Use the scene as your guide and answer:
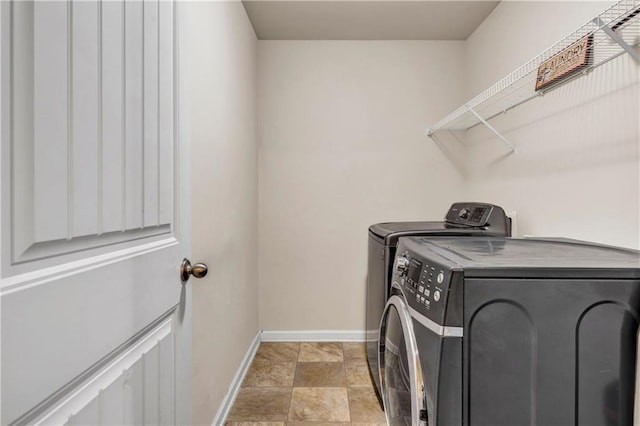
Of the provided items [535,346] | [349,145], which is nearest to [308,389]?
[535,346]

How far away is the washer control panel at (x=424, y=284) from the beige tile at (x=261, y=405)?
116cm

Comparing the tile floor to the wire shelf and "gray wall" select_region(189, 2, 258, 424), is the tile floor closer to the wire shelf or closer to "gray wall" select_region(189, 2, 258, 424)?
"gray wall" select_region(189, 2, 258, 424)

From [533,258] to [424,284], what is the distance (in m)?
0.33

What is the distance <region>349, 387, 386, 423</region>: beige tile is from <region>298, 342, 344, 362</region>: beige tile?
0.43 metres

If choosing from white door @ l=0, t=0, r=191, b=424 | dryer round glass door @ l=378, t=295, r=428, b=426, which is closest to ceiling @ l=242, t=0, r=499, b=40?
white door @ l=0, t=0, r=191, b=424

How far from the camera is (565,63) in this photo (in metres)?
1.45

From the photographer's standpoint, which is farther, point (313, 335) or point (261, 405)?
point (313, 335)

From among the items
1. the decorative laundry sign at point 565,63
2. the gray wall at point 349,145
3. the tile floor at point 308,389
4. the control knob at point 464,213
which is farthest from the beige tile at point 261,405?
the decorative laundry sign at point 565,63

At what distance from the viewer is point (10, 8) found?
0.42 meters

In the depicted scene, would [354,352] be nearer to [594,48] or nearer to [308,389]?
[308,389]

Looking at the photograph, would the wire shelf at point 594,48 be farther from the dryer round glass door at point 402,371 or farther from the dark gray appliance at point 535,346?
the dryer round glass door at point 402,371

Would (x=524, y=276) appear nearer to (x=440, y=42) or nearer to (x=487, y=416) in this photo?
(x=487, y=416)

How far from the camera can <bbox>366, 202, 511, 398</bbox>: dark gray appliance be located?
5.95 ft

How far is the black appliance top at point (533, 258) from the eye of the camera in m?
0.88
